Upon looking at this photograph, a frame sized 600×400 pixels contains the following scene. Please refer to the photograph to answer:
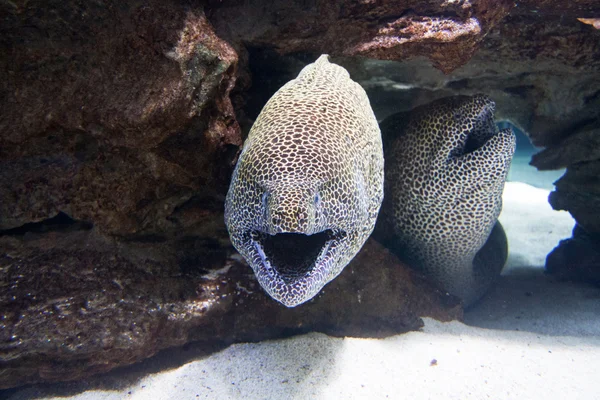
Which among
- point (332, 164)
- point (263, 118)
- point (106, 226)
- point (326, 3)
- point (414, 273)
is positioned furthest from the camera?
point (414, 273)

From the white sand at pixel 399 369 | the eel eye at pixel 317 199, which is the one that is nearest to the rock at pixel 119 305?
the white sand at pixel 399 369

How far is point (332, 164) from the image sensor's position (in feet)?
6.88

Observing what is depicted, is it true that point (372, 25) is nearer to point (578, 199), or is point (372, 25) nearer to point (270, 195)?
point (270, 195)

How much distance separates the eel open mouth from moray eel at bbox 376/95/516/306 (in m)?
1.74

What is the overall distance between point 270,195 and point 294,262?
1.88ft

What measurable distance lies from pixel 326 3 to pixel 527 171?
1484cm

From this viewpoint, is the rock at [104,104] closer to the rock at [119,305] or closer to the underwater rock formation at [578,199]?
the rock at [119,305]

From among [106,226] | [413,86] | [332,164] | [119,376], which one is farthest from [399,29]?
[119,376]

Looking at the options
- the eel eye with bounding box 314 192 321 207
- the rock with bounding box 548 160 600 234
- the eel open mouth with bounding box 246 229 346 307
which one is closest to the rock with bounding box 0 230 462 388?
the eel open mouth with bounding box 246 229 346 307

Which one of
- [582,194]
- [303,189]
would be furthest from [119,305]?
[582,194]

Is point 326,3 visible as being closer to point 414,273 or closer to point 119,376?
point 414,273

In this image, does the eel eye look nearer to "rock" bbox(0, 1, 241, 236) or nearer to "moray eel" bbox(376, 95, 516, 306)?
"rock" bbox(0, 1, 241, 236)

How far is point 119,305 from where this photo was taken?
9.15 feet

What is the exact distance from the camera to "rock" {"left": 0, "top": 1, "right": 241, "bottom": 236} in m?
2.19
